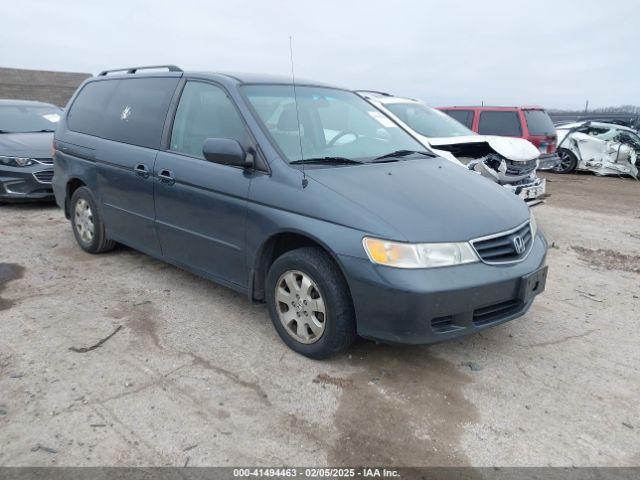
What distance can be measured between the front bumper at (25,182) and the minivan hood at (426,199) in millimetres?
5561

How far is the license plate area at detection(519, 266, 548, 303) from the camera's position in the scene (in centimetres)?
315

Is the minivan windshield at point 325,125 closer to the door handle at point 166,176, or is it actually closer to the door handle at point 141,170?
the door handle at point 166,176

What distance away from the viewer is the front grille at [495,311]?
3.09m

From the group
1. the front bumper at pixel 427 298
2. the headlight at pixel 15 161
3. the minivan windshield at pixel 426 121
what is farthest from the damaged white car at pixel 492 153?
the headlight at pixel 15 161

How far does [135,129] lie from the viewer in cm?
446

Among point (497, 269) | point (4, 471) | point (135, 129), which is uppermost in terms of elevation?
point (135, 129)

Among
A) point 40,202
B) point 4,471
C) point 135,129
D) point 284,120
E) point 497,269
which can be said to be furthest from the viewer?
point 40,202

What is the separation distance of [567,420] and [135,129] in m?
3.84

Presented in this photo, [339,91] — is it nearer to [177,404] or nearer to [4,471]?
[177,404]

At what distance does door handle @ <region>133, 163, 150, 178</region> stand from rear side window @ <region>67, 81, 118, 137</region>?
35.5 inches

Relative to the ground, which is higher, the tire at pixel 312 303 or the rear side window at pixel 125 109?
the rear side window at pixel 125 109

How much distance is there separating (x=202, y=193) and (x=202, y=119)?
1.99 feet

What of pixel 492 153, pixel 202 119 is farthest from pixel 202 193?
pixel 492 153

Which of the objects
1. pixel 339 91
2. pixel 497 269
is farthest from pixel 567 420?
pixel 339 91
